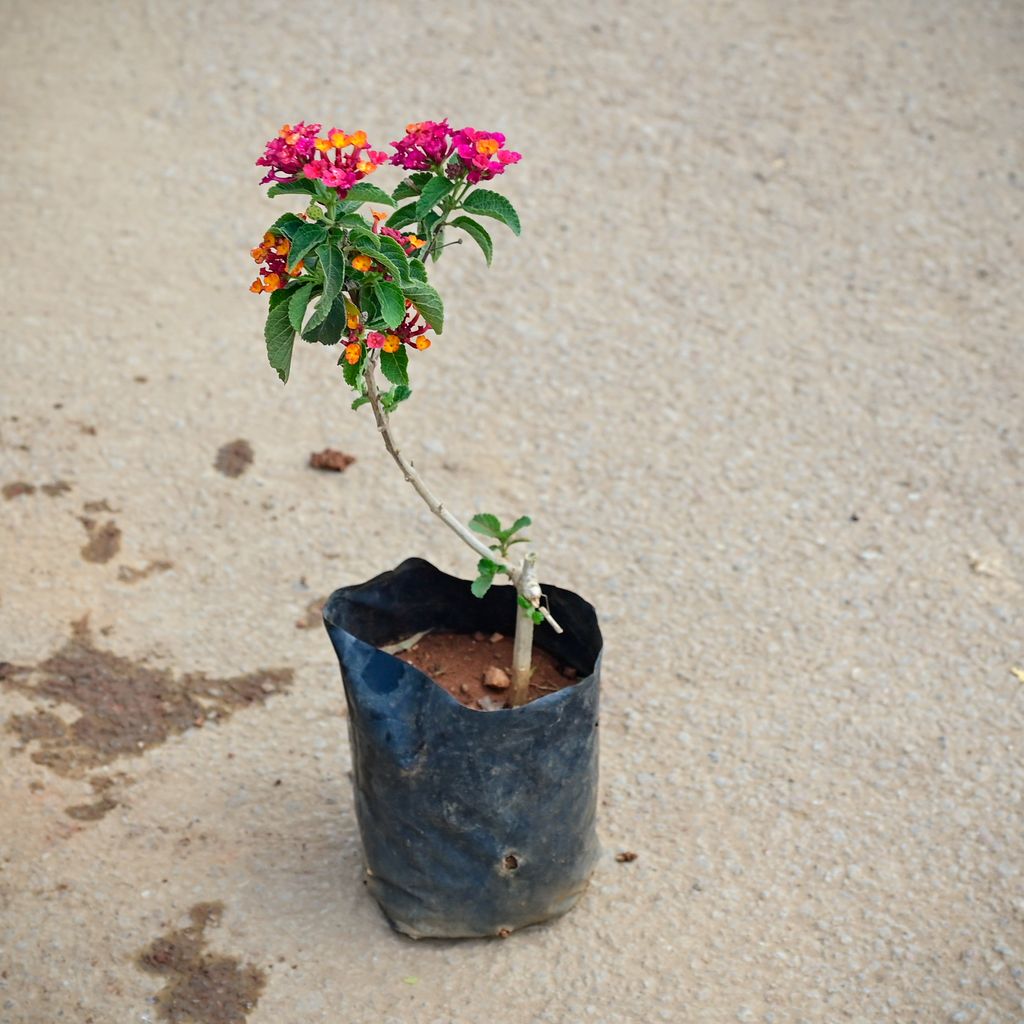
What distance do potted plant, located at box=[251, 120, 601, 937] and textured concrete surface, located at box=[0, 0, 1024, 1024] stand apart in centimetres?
19

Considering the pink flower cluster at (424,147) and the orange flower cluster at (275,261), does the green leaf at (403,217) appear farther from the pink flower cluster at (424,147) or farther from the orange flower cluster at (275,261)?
the orange flower cluster at (275,261)

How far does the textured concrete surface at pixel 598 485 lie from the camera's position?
259 centimetres

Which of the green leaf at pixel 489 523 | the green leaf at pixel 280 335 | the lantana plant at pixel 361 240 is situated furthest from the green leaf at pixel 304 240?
the green leaf at pixel 489 523

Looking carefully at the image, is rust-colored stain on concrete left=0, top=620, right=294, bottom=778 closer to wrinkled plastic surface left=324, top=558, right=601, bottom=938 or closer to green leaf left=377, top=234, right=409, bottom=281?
wrinkled plastic surface left=324, top=558, right=601, bottom=938

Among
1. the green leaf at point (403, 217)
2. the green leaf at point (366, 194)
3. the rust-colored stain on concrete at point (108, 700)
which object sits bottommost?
the rust-colored stain on concrete at point (108, 700)

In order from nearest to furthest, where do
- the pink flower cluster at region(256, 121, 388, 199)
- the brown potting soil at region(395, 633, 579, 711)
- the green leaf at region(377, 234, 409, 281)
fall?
the pink flower cluster at region(256, 121, 388, 199) → the green leaf at region(377, 234, 409, 281) → the brown potting soil at region(395, 633, 579, 711)

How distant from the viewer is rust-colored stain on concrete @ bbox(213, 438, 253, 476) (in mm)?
3756

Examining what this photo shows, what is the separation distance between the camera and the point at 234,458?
12.4 ft

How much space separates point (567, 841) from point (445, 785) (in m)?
0.30

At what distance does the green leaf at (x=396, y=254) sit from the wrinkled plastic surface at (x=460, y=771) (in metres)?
0.67

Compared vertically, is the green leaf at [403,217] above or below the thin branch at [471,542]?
above

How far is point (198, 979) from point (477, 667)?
2.59ft

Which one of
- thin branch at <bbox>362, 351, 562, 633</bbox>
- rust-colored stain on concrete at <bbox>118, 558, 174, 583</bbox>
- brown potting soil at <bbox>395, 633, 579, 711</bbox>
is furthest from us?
rust-colored stain on concrete at <bbox>118, 558, 174, 583</bbox>

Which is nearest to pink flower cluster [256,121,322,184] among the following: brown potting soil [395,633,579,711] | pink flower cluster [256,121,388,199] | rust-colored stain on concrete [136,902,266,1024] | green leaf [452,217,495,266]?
pink flower cluster [256,121,388,199]
